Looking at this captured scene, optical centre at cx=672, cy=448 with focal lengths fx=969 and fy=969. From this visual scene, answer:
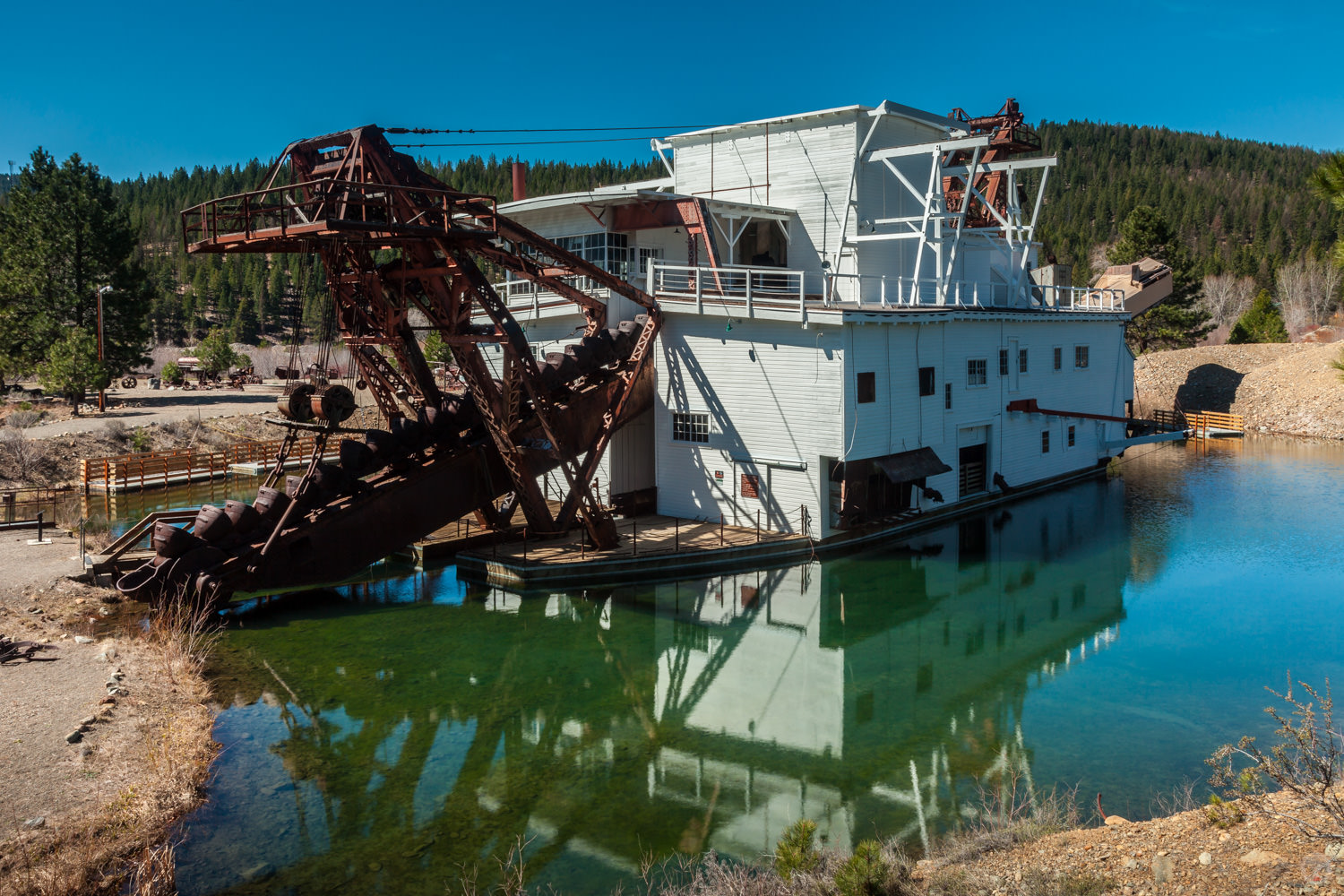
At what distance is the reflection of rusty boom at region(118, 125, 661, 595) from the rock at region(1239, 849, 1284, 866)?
15.0 meters

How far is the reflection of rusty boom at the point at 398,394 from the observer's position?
1770 centimetres

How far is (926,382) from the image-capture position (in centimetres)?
2603

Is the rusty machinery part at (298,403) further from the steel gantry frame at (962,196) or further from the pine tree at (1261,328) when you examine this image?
the pine tree at (1261,328)

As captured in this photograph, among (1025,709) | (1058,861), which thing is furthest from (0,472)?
(1058,861)

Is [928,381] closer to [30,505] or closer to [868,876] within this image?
[868,876]

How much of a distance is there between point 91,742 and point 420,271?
10.3m

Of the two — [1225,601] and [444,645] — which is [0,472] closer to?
[444,645]

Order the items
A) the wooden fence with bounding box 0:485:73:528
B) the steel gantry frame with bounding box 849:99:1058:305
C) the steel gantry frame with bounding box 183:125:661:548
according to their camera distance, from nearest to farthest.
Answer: the steel gantry frame with bounding box 183:125:661:548 < the wooden fence with bounding box 0:485:73:528 < the steel gantry frame with bounding box 849:99:1058:305

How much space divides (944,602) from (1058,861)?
1159cm

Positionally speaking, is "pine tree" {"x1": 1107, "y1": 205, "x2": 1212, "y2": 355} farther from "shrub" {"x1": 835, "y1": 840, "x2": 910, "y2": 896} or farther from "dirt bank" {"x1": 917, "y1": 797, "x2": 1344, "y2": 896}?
"shrub" {"x1": 835, "y1": 840, "x2": 910, "y2": 896}

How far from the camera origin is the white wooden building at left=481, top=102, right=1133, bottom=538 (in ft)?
77.8

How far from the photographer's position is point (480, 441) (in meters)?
21.8

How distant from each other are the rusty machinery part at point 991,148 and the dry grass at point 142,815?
88.3ft

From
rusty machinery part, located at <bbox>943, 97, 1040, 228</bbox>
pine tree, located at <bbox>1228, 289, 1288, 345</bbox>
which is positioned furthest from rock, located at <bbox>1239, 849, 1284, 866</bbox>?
pine tree, located at <bbox>1228, 289, 1288, 345</bbox>
